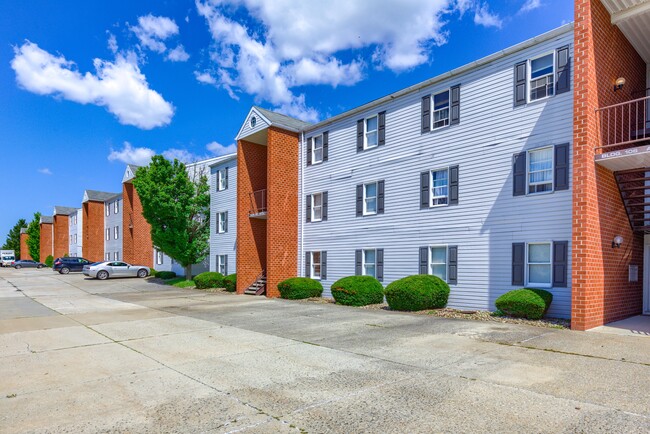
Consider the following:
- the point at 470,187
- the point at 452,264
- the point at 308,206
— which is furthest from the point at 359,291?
the point at 308,206

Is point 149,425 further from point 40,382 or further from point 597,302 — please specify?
point 597,302

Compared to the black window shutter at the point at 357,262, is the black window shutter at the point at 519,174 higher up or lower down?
higher up

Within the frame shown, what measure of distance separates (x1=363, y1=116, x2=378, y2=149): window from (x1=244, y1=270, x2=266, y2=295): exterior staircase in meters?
9.28

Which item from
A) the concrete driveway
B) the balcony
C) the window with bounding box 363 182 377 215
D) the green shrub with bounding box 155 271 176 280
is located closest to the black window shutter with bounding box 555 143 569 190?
the concrete driveway

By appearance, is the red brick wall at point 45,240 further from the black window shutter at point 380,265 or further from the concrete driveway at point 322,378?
the black window shutter at point 380,265

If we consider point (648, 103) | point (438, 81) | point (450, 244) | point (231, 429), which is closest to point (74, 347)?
point (231, 429)

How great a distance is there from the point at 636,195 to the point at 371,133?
10.2 metres

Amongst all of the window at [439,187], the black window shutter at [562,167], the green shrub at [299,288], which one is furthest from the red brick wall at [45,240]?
the black window shutter at [562,167]

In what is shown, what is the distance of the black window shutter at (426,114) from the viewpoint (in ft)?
52.9

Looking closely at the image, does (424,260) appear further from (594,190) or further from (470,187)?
(594,190)

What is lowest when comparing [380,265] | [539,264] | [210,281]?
[210,281]

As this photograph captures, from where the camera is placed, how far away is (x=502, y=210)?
13586 mm

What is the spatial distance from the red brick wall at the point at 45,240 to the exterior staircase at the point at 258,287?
61584mm

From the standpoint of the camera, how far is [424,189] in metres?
16.1
